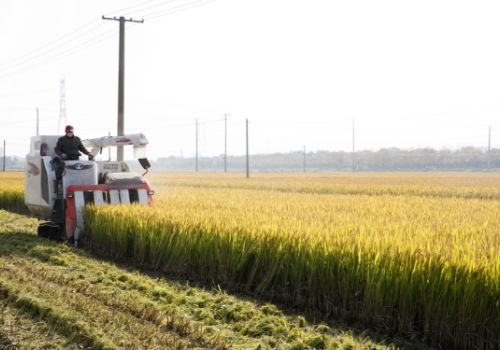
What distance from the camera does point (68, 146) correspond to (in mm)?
9312

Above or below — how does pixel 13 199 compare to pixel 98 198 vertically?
below

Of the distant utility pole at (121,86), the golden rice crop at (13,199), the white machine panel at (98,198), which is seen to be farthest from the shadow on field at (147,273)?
the distant utility pole at (121,86)

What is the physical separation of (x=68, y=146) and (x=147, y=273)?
4.49 m

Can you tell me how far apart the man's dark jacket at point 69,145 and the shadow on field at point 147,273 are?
2167 mm

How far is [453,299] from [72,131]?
28.7 feet

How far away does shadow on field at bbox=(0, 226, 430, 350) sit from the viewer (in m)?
4.17

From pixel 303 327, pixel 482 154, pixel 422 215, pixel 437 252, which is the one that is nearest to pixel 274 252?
pixel 303 327

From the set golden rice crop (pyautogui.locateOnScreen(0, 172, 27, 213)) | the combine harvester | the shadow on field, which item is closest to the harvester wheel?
the combine harvester

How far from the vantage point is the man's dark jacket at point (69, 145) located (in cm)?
927

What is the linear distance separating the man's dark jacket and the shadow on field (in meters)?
2.17

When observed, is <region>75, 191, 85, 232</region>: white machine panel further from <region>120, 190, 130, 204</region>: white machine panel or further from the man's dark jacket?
the man's dark jacket

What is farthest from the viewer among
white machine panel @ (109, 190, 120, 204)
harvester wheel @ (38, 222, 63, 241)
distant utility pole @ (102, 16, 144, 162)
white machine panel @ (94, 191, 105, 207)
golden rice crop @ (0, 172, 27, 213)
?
distant utility pole @ (102, 16, 144, 162)

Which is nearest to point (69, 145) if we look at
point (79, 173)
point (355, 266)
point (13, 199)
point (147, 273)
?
point (79, 173)

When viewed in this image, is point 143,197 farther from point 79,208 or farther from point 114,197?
point 79,208
